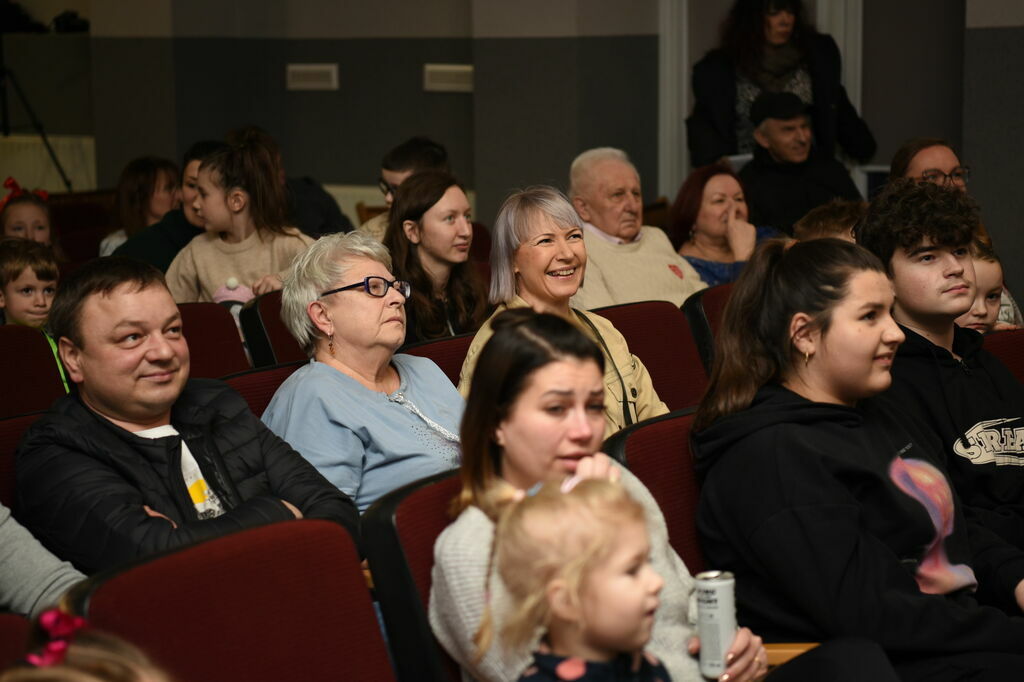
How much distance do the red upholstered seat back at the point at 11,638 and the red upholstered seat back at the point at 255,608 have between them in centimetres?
8

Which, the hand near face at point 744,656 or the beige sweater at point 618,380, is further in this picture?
the beige sweater at point 618,380

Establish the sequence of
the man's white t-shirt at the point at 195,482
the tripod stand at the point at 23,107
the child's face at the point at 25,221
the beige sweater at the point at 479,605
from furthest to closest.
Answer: the tripod stand at the point at 23,107 → the child's face at the point at 25,221 → the man's white t-shirt at the point at 195,482 → the beige sweater at the point at 479,605

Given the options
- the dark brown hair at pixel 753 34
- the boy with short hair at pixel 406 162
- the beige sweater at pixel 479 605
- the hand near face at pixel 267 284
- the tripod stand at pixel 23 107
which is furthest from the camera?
Answer: the tripod stand at pixel 23 107

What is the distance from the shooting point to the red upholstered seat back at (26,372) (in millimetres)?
3182

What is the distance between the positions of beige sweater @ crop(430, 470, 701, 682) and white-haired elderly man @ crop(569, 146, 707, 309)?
252cm

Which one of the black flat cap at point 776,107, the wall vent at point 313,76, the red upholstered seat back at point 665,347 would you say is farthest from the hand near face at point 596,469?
the wall vent at point 313,76

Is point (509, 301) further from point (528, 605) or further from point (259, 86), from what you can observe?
point (259, 86)

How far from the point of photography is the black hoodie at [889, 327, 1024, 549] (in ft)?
8.43

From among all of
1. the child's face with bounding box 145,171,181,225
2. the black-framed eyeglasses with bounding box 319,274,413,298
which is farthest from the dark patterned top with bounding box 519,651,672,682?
the child's face with bounding box 145,171,181,225

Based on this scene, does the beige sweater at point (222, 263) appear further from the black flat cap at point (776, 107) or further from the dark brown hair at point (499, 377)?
the dark brown hair at point (499, 377)

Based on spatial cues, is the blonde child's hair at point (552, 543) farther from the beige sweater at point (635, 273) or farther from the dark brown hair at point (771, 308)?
the beige sweater at point (635, 273)

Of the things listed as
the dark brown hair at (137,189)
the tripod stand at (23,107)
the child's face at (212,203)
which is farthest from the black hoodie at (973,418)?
the tripod stand at (23,107)

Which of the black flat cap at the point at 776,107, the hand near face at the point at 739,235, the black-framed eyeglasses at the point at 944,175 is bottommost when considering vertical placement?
the hand near face at the point at 739,235

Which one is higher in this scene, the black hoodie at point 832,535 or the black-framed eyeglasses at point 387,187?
the black-framed eyeglasses at point 387,187
